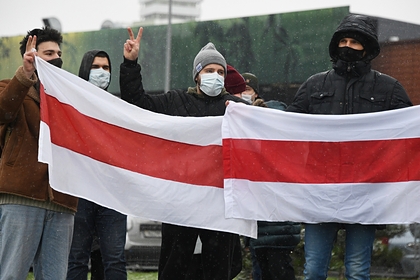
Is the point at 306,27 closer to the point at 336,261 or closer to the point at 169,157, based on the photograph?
the point at 336,261

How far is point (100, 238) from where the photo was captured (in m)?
7.40

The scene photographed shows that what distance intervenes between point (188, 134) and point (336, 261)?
4362mm

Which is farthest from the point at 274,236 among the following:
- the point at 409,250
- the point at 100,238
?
the point at 409,250

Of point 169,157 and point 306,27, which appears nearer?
point 169,157

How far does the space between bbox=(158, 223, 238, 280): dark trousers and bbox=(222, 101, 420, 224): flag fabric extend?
364mm

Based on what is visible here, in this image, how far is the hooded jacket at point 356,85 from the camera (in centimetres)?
670

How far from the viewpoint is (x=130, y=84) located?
6.98m

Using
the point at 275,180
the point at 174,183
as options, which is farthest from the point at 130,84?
the point at 275,180

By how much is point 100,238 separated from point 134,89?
1.33m

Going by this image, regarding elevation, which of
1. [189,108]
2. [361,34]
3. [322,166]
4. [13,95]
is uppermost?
[361,34]

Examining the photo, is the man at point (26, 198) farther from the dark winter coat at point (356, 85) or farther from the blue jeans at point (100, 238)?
the dark winter coat at point (356, 85)

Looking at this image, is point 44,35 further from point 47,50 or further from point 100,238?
point 100,238

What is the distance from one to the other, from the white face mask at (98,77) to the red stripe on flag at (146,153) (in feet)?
2.25

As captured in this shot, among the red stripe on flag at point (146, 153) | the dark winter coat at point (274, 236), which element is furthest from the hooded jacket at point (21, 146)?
the dark winter coat at point (274, 236)
